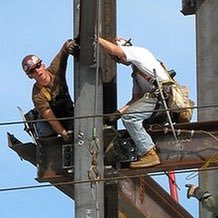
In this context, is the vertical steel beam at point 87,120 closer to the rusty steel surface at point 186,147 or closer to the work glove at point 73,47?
the work glove at point 73,47

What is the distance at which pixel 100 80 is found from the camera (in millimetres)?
14109

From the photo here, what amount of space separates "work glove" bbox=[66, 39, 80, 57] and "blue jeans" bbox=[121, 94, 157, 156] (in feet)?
2.50

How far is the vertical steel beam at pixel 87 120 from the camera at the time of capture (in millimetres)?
13625

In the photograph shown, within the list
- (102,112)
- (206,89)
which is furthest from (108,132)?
(206,89)

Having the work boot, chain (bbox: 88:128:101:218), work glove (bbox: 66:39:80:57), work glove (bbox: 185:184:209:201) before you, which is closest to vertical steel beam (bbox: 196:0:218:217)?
work glove (bbox: 185:184:209:201)

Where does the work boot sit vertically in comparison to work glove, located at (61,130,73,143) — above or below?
below

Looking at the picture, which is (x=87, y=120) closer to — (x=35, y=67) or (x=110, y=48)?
(x=110, y=48)

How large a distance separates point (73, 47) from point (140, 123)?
0.98 metres

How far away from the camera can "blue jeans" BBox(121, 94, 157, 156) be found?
14039 mm

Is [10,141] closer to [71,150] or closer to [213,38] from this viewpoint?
[71,150]

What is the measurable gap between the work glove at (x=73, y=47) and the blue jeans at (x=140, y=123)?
2.50ft

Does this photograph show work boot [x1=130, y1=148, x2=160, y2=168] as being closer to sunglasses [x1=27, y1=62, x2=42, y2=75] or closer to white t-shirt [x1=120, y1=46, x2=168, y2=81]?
white t-shirt [x1=120, y1=46, x2=168, y2=81]

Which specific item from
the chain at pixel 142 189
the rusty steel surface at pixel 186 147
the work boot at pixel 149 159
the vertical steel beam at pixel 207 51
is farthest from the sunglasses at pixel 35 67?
the vertical steel beam at pixel 207 51

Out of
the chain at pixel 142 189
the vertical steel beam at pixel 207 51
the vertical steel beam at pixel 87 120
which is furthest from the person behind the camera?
the vertical steel beam at pixel 207 51
